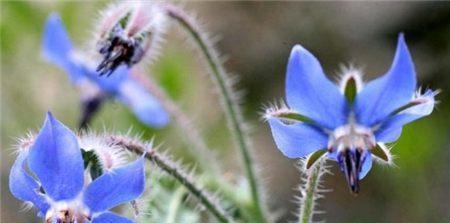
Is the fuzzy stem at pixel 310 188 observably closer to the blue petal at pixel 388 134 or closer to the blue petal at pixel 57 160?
the blue petal at pixel 388 134

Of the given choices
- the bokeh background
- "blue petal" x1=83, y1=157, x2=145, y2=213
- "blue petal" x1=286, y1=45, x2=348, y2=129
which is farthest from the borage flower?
the bokeh background

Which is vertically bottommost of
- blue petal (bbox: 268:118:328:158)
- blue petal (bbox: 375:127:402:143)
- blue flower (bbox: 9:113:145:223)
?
blue flower (bbox: 9:113:145:223)

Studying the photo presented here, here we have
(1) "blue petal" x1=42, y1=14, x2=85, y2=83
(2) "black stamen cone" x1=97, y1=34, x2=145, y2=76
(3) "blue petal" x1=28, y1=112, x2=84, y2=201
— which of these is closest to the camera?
(3) "blue petal" x1=28, y1=112, x2=84, y2=201

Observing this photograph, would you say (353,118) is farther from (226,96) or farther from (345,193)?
(345,193)

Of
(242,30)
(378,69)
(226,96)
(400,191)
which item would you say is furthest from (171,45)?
(226,96)

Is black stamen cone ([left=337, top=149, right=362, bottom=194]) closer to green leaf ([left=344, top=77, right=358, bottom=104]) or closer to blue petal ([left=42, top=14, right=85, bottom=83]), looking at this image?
green leaf ([left=344, top=77, right=358, bottom=104])

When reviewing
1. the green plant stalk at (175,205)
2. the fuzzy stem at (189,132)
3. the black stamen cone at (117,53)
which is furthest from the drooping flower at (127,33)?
the fuzzy stem at (189,132)
